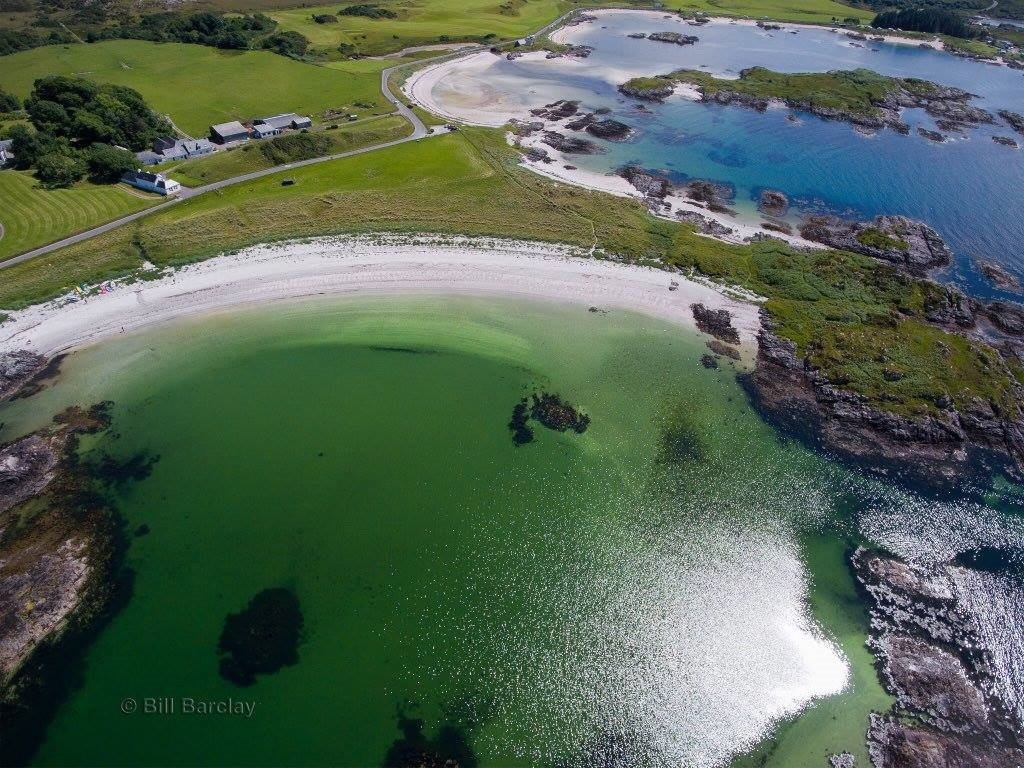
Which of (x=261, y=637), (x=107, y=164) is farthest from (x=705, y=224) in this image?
(x=107, y=164)

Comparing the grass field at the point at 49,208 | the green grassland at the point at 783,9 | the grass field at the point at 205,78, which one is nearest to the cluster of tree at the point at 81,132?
the grass field at the point at 49,208

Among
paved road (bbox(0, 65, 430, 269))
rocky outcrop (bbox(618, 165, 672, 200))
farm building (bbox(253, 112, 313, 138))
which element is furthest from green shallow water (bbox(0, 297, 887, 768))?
farm building (bbox(253, 112, 313, 138))

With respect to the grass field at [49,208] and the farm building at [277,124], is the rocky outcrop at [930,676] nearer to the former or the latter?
the grass field at [49,208]

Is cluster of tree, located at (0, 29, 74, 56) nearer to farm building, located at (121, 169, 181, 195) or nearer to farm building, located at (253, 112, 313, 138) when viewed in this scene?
farm building, located at (253, 112, 313, 138)

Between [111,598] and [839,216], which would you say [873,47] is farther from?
[111,598]

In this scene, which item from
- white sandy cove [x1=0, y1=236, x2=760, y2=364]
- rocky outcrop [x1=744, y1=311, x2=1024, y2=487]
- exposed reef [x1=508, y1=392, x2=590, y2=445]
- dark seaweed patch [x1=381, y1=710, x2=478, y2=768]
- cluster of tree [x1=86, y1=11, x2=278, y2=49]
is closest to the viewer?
dark seaweed patch [x1=381, y1=710, x2=478, y2=768]

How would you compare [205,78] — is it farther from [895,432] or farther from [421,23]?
[895,432]
